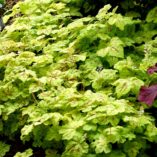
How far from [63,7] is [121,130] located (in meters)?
1.95

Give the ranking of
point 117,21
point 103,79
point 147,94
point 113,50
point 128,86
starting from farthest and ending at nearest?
point 117,21, point 113,50, point 103,79, point 128,86, point 147,94

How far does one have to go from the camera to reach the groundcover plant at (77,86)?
2.60m

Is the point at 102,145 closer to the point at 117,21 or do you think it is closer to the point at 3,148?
the point at 3,148

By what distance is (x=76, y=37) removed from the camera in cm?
368

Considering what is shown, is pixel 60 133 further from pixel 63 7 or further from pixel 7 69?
pixel 63 7

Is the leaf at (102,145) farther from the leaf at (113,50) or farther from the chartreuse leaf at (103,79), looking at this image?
the leaf at (113,50)

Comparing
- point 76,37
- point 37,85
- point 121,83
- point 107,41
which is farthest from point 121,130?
point 76,37

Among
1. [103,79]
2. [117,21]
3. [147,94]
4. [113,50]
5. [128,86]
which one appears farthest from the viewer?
[117,21]

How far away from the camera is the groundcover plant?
102 inches

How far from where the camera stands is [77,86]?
129 inches

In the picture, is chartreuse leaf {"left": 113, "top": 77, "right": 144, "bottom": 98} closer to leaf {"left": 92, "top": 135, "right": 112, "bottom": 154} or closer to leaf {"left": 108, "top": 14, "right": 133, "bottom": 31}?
leaf {"left": 92, "top": 135, "right": 112, "bottom": 154}

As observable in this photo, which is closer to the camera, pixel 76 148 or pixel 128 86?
pixel 76 148

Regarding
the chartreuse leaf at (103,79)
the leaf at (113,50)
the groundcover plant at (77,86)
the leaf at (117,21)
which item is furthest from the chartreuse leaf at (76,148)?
the leaf at (117,21)

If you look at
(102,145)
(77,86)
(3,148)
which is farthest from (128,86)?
(3,148)
